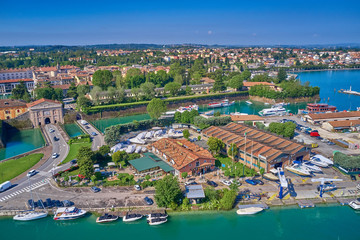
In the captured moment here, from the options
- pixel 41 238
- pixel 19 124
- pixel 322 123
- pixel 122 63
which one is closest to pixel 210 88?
pixel 322 123

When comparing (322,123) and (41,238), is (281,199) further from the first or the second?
(322,123)

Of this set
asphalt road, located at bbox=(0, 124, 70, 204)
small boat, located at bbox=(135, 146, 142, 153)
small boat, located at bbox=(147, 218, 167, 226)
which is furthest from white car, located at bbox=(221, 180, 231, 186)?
asphalt road, located at bbox=(0, 124, 70, 204)

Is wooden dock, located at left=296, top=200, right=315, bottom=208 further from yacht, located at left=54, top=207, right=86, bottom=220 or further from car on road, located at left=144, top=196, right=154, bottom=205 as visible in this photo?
yacht, located at left=54, top=207, right=86, bottom=220

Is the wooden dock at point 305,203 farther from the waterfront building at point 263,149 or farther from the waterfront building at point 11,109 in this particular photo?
the waterfront building at point 11,109

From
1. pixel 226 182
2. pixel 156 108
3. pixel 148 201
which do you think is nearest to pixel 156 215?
pixel 148 201

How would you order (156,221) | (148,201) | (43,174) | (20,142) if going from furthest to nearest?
(20,142) → (43,174) → (148,201) → (156,221)

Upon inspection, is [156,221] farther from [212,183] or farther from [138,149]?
[138,149]

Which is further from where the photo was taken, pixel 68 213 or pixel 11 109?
pixel 11 109
